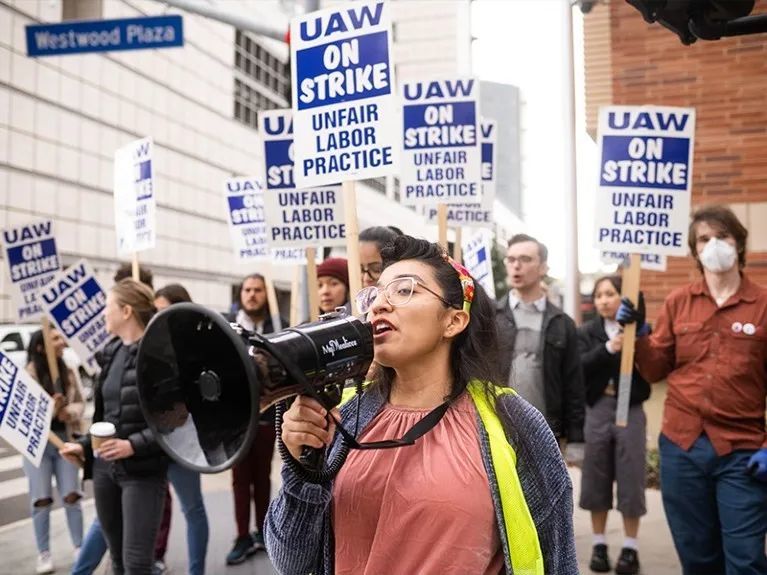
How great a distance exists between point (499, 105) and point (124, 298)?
41062 mm

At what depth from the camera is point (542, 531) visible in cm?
201

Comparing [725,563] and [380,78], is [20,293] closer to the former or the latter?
[380,78]

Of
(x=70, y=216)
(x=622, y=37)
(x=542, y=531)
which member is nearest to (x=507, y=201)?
(x=70, y=216)

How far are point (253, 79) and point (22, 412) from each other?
2520cm

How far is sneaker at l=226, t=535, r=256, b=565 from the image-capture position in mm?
5914

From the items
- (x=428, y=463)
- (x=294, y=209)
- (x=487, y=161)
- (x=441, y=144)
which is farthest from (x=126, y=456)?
(x=487, y=161)

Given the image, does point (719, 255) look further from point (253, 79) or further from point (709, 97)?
point (253, 79)

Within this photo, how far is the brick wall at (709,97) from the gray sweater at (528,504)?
7173 millimetres

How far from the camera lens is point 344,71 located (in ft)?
12.7

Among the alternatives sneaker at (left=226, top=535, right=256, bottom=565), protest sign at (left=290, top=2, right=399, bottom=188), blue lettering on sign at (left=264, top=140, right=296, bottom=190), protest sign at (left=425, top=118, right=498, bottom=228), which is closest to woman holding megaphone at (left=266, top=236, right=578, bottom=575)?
protest sign at (left=290, top=2, right=399, bottom=188)

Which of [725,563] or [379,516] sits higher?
[379,516]

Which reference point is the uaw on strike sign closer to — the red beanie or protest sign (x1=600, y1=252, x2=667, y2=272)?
protest sign (x1=600, y1=252, x2=667, y2=272)

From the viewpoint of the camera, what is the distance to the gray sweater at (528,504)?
77.0 inches

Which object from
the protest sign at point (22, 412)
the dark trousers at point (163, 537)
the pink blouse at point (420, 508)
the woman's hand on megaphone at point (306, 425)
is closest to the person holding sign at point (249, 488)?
the dark trousers at point (163, 537)
